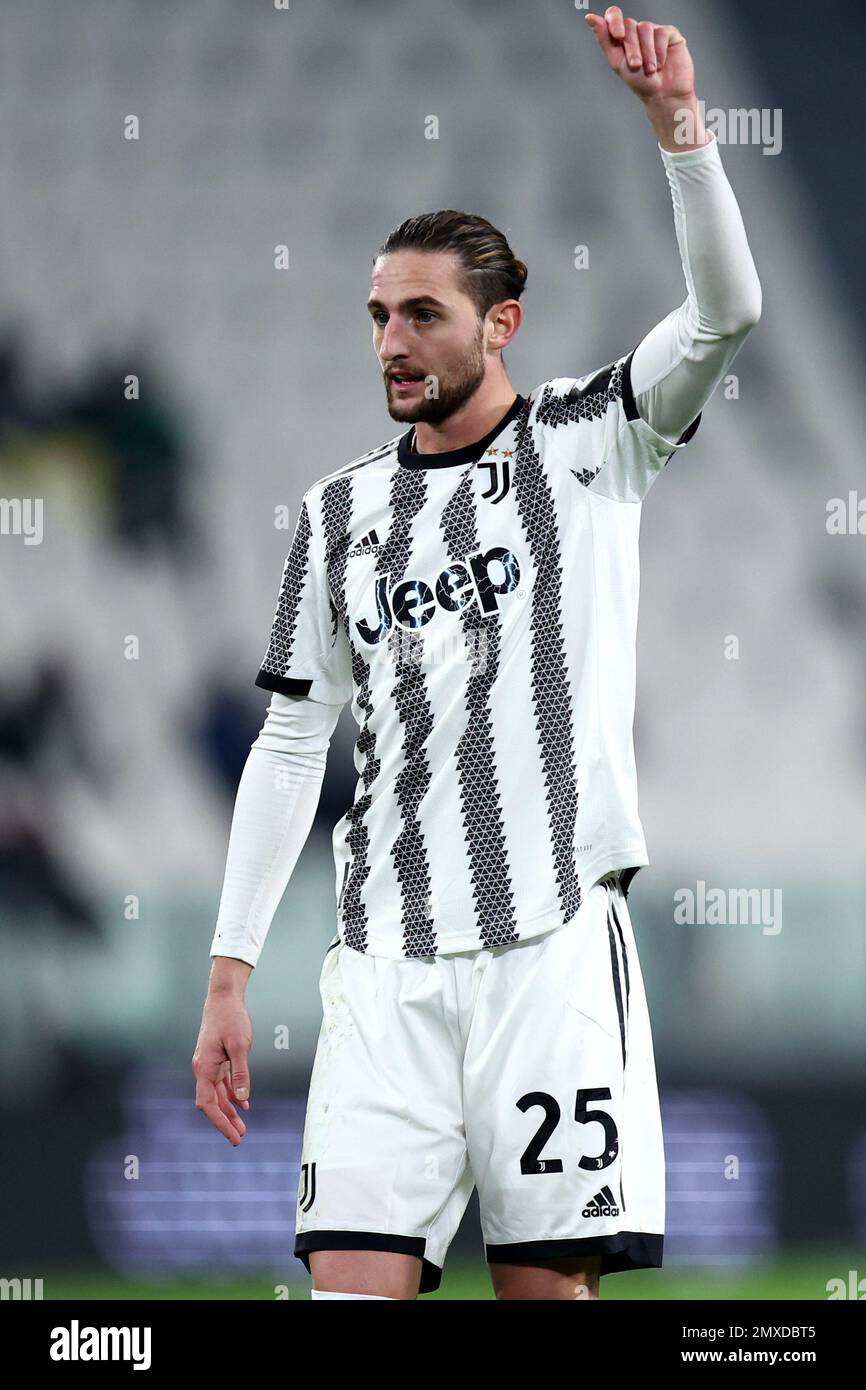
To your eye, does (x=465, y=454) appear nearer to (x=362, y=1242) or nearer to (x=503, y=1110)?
(x=503, y=1110)

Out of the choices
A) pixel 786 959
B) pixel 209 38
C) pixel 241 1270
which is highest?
pixel 209 38

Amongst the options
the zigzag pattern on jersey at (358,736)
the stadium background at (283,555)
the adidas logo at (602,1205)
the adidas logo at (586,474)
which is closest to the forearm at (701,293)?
the adidas logo at (586,474)

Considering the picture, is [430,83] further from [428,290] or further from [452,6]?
[428,290]

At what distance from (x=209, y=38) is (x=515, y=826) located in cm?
241

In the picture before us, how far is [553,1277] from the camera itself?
1.91 meters

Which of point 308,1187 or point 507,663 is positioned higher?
point 507,663

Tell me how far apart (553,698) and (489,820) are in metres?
0.16

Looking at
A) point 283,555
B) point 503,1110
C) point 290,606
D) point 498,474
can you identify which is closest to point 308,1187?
point 503,1110

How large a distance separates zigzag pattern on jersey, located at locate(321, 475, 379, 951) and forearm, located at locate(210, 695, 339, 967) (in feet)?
0.42

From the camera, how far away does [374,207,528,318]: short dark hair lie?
216 cm
